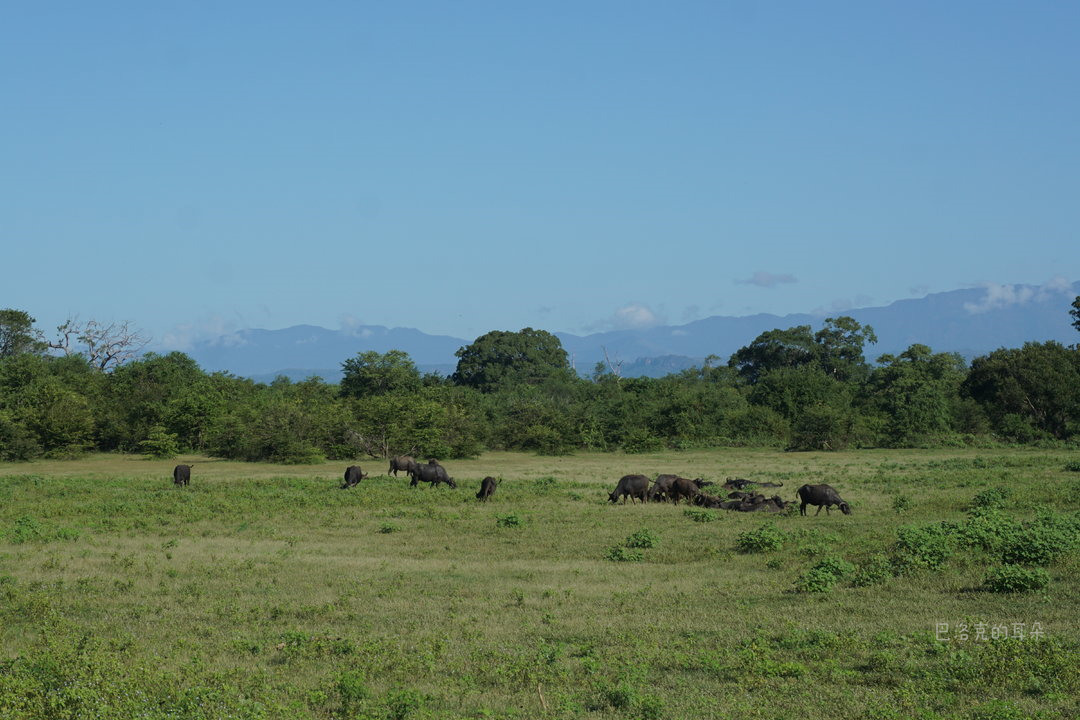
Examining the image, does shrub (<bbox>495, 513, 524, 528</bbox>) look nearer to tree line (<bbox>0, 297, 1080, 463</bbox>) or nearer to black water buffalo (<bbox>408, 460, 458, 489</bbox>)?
black water buffalo (<bbox>408, 460, 458, 489</bbox>)

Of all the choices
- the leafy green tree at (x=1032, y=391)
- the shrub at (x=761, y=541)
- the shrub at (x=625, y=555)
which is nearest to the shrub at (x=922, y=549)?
the shrub at (x=761, y=541)

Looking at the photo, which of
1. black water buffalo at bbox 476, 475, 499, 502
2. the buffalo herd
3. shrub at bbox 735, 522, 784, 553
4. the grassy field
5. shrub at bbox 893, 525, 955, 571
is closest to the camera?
the grassy field

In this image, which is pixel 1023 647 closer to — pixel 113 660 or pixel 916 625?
pixel 916 625

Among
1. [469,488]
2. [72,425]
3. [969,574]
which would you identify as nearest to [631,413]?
[469,488]

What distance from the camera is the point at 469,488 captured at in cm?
3192

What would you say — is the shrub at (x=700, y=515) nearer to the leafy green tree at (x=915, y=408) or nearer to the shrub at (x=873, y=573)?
the shrub at (x=873, y=573)

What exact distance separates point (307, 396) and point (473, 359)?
154ft

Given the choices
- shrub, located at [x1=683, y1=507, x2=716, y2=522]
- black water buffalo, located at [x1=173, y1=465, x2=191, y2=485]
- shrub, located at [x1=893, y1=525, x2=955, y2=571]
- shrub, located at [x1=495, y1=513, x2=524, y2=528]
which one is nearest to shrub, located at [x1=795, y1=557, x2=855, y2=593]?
shrub, located at [x1=893, y1=525, x2=955, y2=571]

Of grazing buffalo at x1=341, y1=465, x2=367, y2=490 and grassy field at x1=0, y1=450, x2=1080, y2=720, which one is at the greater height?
grazing buffalo at x1=341, y1=465, x2=367, y2=490

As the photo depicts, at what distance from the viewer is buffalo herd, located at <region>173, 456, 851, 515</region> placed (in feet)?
79.2

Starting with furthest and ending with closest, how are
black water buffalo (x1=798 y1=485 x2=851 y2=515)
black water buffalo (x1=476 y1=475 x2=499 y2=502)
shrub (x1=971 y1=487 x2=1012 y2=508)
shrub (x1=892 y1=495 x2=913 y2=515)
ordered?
black water buffalo (x1=476 y1=475 x2=499 y2=502), black water buffalo (x1=798 y1=485 x2=851 y2=515), shrub (x1=892 y1=495 x2=913 y2=515), shrub (x1=971 y1=487 x2=1012 y2=508)

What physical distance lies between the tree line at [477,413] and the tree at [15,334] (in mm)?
14384

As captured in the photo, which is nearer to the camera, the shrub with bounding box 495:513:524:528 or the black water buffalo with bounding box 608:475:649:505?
the shrub with bounding box 495:513:524:528

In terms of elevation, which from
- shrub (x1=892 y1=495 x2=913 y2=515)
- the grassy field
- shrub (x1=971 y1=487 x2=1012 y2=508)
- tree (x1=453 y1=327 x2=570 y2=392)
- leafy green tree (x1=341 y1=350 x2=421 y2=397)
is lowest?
the grassy field
